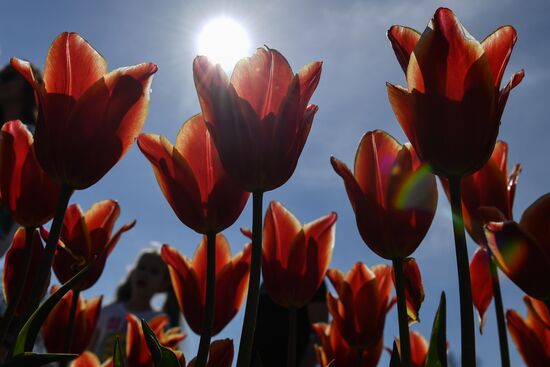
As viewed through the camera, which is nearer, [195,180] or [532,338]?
[195,180]

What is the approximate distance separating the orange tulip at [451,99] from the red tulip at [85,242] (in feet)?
1.94

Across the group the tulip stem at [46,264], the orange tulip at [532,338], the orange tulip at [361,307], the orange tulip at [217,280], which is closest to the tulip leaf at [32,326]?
the tulip stem at [46,264]

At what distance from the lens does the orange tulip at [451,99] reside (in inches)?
28.1

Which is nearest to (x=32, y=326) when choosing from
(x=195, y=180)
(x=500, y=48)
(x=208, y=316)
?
(x=208, y=316)

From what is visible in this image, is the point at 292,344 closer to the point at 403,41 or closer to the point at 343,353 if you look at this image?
the point at 343,353

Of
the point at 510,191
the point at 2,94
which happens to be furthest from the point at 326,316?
the point at 510,191

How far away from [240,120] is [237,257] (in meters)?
0.42

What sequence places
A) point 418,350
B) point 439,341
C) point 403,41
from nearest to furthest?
point 439,341 < point 403,41 < point 418,350

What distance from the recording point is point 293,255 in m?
1.10

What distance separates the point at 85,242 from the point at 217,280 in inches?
10.5

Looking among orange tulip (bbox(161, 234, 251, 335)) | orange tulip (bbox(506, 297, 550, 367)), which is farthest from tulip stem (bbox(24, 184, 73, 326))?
orange tulip (bbox(506, 297, 550, 367))

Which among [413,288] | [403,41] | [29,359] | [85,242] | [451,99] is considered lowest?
[29,359]

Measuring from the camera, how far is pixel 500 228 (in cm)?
68

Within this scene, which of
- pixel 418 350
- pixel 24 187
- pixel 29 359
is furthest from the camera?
pixel 418 350
